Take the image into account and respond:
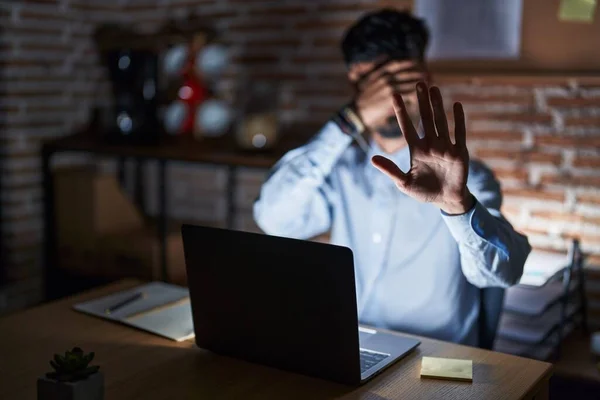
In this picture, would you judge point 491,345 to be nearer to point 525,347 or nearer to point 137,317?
point 525,347

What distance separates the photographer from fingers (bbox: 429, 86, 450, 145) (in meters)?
1.46

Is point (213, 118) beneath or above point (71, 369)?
above

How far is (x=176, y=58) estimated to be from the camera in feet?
9.91

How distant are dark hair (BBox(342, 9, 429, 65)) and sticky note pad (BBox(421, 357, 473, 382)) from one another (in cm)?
91

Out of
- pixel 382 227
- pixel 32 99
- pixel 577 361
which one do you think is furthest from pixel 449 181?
pixel 32 99

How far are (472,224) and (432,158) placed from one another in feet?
0.63

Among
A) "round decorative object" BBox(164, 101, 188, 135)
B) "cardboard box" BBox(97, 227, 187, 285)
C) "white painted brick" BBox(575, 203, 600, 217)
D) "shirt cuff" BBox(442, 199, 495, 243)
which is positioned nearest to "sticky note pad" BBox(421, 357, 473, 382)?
"shirt cuff" BBox(442, 199, 495, 243)

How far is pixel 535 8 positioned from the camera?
242 centimetres

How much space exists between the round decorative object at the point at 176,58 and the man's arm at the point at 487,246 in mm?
1610

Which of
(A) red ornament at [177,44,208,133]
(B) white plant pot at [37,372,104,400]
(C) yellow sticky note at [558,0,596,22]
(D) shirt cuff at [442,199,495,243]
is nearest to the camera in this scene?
(B) white plant pot at [37,372,104,400]

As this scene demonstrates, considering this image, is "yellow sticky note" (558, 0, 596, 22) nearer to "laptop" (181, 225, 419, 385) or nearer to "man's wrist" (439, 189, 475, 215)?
"man's wrist" (439, 189, 475, 215)

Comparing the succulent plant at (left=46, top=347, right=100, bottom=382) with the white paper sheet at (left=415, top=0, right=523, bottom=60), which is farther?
the white paper sheet at (left=415, top=0, right=523, bottom=60)

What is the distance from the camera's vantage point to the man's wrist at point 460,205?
1517 millimetres

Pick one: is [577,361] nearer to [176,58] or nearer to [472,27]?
[472,27]
